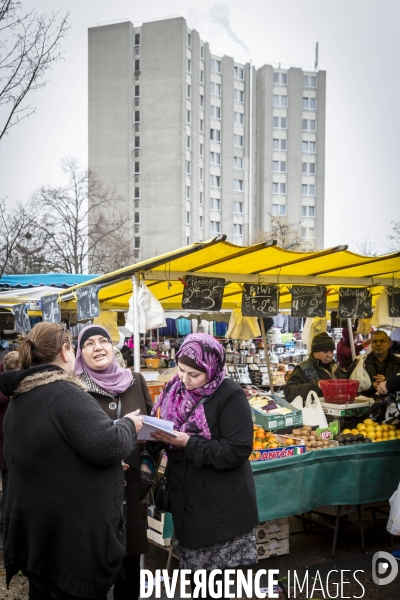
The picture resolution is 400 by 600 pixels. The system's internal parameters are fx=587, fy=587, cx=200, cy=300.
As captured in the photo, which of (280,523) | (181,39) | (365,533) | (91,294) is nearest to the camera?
(280,523)

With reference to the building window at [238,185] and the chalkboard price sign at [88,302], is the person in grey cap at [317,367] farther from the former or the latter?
the building window at [238,185]

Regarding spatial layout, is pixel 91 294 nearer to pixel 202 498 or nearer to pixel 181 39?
pixel 202 498

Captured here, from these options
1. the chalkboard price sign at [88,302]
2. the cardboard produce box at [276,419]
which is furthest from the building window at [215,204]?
the cardboard produce box at [276,419]

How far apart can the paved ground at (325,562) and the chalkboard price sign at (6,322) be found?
846cm

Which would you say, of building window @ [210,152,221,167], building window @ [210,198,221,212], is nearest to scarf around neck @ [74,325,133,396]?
building window @ [210,198,221,212]

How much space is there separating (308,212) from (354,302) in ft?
200

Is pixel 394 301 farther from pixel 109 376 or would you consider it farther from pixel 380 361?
pixel 109 376

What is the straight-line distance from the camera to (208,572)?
2771 millimetres

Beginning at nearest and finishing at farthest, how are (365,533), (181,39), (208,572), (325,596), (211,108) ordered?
(208,572) < (325,596) < (365,533) < (181,39) < (211,108)

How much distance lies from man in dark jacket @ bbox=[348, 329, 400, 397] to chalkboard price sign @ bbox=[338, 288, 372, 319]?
2.82 ft

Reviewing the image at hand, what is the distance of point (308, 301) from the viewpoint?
7.70m

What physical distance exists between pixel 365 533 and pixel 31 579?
12.2 feet

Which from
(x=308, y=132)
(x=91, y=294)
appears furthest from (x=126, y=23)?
(x=91, y=294)

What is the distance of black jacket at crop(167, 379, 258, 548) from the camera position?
2.74 metres
